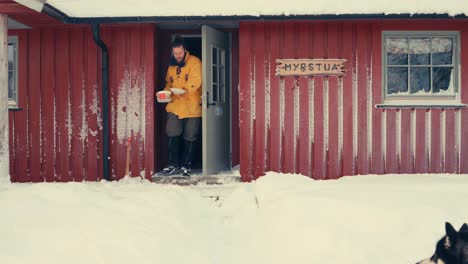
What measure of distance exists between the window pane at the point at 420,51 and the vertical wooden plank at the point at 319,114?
1387 millimetres

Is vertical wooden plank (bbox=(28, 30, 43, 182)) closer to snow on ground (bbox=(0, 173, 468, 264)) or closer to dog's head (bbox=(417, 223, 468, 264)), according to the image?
snow on ground (bbox=(0, 173, 468, 264))

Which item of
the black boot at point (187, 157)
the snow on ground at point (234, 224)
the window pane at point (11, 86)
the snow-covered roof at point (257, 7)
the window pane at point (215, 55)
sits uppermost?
the snow-covered roof at point (257, 7)

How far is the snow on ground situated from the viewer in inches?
170

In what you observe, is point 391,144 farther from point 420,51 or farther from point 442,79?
point 420,51

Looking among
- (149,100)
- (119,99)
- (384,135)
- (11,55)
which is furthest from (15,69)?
(384,135)

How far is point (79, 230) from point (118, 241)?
37 cm

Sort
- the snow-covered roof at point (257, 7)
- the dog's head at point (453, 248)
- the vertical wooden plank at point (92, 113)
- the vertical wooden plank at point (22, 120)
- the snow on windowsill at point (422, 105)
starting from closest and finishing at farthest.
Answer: the dog's head at point (453, 248), the snow-covered roof at point (257, 7), the snow on windowsill at point (422, 105), the vertical wooden plank at point (92, 113), the vertical wooden plank at point (22, 120)

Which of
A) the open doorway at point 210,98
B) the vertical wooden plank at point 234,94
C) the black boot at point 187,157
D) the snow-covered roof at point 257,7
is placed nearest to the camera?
the snow-covered roof at point 257,7

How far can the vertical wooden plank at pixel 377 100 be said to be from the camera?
26.6 feet

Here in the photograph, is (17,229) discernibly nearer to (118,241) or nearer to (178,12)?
(118,241)

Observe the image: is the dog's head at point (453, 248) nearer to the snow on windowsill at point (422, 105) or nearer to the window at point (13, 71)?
the snow on windowsill at point (422, 105)

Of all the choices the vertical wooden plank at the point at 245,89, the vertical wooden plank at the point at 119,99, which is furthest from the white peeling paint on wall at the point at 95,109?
the vertical wooden plank at the point at 245,89

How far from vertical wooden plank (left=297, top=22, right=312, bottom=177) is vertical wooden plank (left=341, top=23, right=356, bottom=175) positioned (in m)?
0.54

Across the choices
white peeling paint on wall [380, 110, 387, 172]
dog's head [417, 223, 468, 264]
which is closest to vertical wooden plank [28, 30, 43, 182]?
white peeling paint on wall [380, 110, 387, 172]
